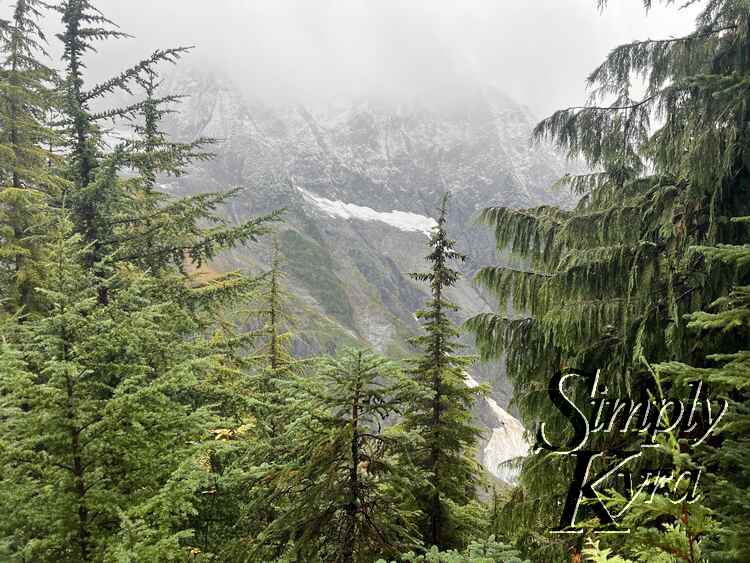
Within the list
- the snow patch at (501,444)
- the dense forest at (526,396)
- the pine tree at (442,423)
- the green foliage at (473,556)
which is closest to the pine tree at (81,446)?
the dense forest at (526,396)

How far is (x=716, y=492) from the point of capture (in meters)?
2.78

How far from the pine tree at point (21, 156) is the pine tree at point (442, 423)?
10074mm

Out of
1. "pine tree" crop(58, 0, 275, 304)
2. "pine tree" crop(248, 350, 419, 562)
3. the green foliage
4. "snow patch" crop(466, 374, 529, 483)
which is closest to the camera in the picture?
the green foliage

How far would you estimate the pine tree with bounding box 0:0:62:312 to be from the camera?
37.9 feet

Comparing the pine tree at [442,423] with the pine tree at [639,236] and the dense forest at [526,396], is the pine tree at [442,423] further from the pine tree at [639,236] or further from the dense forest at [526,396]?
the pine tree at [639,236]

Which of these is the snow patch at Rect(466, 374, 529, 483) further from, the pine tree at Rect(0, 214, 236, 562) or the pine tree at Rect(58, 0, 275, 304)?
A: the pine tree at Rect(0, 214, 236, 562)

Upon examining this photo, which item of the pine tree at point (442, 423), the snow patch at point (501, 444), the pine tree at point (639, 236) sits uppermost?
the pine tree at point (639, 236)

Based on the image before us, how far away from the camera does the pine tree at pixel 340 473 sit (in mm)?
4023

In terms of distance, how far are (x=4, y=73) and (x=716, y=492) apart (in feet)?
58.0

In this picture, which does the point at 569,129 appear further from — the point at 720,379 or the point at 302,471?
the point at 302,471

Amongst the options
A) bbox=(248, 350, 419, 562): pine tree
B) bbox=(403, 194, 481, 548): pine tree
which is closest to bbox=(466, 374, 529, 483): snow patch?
bbox=(403, 194, 481, 548): pine tree

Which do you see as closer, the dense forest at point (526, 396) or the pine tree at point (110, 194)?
the dense forest at point (526, 396)

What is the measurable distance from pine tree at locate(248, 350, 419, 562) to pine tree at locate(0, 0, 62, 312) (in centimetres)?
1059

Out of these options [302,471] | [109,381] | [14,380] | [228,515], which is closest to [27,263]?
[109,381]
